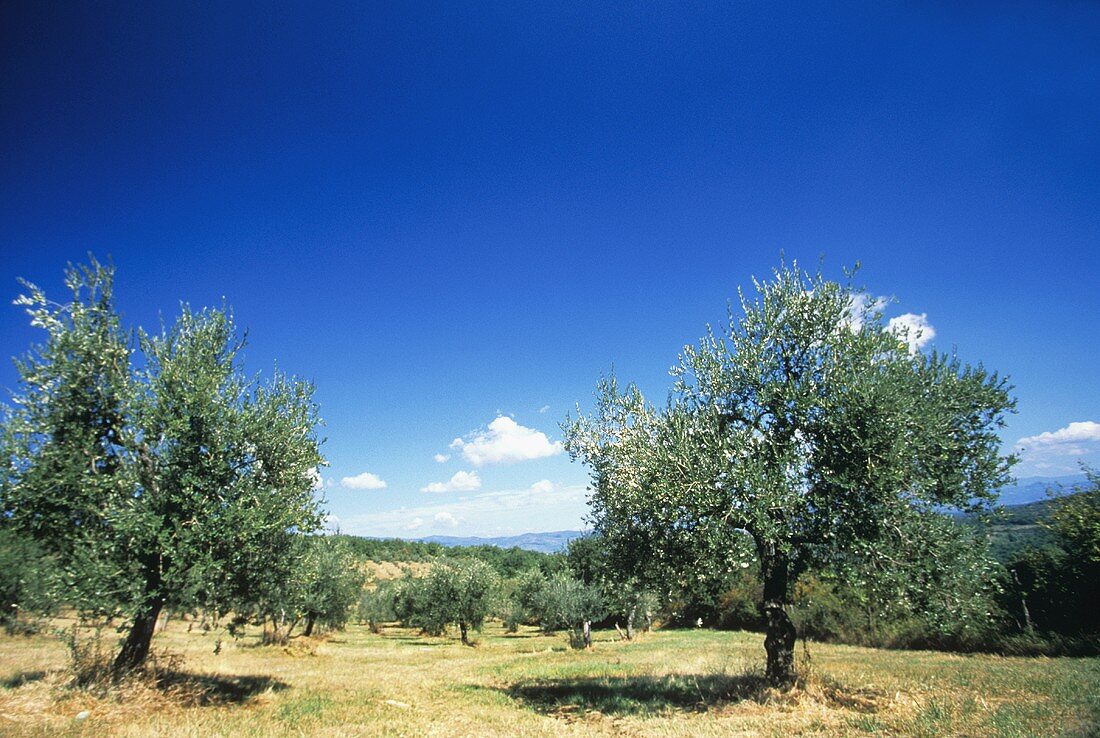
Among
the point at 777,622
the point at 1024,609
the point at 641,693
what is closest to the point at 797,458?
the point at 777,622

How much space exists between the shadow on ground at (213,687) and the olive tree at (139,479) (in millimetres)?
1345

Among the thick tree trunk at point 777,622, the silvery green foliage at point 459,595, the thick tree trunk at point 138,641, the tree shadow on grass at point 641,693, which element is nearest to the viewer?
the thick tree trunk at point 138,641

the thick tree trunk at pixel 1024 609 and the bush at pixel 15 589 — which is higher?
the bush at pixel 15 589

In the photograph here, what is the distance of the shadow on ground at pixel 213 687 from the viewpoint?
15156 mm

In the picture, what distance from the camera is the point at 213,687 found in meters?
16.9

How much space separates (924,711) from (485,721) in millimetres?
13320

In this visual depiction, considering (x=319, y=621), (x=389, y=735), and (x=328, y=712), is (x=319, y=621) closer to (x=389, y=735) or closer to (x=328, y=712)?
(x=328, y=712)

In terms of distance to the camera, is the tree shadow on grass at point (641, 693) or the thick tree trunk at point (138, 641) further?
the tree shadow on grass at point (641, 693)

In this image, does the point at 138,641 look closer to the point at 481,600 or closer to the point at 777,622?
the point at 777,622

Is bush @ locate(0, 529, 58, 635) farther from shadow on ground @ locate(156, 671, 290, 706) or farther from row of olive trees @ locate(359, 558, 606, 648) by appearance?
row of olive trees @ locate(359, 558, 606, 648)

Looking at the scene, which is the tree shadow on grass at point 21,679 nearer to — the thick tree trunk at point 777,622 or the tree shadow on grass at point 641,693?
the tree shadow on grass at point 641,693

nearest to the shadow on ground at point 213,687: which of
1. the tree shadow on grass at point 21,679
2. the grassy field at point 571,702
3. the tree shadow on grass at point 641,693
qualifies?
the grassy field at point 571,702

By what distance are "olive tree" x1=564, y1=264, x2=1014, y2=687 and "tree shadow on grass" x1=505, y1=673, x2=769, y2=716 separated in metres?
1.76

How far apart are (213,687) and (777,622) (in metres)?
20.1
